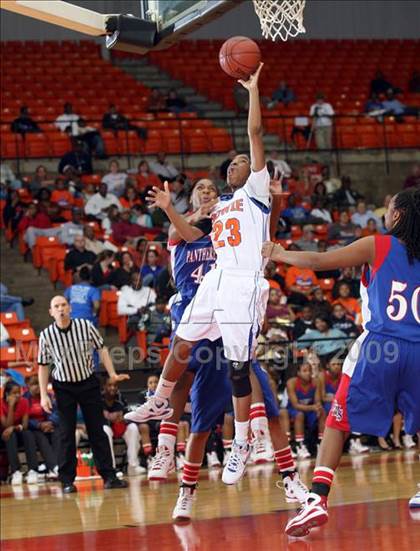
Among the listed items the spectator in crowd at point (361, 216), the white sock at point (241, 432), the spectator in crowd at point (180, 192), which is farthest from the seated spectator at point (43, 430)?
the spectator in crowd at point (361, 216)

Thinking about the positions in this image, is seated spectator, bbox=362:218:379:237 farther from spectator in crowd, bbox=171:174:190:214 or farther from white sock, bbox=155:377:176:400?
white sock, bbox=155:377:176:400

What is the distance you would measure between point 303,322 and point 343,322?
57 cm

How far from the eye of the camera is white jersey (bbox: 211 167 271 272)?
23.8 feet

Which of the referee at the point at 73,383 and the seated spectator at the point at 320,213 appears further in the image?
the seated spectator at the point at 320,213

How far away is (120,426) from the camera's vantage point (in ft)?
43.1

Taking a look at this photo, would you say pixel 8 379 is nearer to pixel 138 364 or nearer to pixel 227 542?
pixel 138 364

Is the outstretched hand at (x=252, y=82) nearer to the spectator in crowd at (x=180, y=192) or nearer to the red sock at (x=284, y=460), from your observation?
the red sock at (x=284, y=460)

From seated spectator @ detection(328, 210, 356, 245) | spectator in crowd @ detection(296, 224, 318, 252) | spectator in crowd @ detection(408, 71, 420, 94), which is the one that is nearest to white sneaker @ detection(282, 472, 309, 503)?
spectator in crowd @ detection(296, 224, 318, 252)

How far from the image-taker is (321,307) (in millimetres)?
15273

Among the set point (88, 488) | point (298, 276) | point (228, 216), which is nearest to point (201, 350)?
point (228, 216)

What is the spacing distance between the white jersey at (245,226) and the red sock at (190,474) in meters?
1.60

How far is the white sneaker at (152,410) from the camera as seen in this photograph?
769 centimetres

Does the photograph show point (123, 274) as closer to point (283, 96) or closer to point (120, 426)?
point (120, 426)

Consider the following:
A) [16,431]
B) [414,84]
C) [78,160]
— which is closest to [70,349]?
[16,431]
